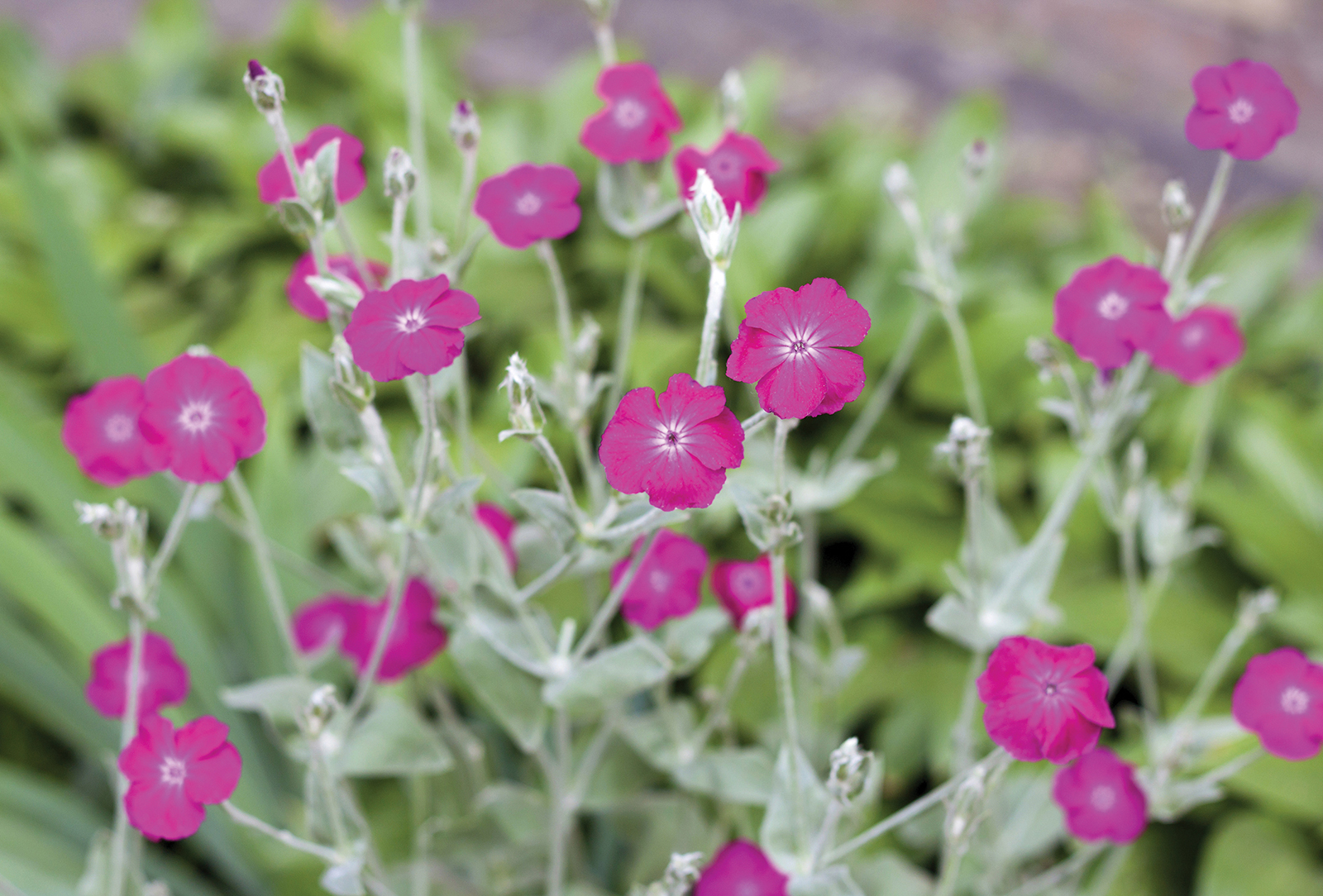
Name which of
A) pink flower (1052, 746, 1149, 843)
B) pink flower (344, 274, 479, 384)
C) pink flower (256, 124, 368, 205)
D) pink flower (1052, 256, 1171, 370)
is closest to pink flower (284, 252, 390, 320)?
pink flower (256, 124, 368, 205)

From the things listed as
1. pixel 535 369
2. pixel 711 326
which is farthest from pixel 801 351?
pixel 535 369

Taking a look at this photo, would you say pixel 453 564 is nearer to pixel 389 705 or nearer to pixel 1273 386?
pixel 389 705

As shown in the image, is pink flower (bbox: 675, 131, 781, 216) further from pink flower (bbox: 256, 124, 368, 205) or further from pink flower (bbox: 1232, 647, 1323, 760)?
pink flower (bbox: 1232, 647, 1323, 760)

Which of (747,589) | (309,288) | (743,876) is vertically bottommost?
(743,876)

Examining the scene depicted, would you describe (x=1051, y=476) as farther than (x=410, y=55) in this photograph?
Yes

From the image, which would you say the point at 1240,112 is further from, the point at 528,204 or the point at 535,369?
the point at 535,369

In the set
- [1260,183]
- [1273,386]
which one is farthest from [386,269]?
[1260,183]

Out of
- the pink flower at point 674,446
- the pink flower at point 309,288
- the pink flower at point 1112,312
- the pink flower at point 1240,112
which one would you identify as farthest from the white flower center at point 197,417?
the pink flower at point 1240,112
